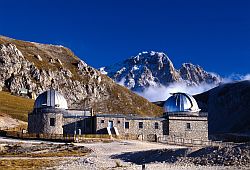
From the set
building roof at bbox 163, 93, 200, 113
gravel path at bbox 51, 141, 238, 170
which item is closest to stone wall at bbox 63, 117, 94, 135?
gravel path at bbox 51, 141, 238, 170

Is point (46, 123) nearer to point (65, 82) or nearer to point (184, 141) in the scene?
point (184, 141)

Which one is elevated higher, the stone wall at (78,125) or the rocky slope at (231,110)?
the rocky slope at (231,110)

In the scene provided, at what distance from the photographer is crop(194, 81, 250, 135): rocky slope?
489ft

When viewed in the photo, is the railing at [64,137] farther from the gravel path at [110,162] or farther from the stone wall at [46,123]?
the gravel path at [110,162]

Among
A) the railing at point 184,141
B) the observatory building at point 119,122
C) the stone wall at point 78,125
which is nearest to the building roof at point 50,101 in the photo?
the observatory building at point 119,122

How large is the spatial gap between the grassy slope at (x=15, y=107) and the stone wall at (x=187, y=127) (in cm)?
5621

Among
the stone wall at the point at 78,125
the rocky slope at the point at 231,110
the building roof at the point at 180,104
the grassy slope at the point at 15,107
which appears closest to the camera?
the stone wall at the point at 78,125

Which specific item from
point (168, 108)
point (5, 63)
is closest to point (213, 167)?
point (168, 108)

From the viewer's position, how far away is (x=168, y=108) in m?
73.9

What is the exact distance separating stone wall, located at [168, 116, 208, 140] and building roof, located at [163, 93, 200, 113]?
199 cm

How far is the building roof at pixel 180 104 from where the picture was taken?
72.4 metres

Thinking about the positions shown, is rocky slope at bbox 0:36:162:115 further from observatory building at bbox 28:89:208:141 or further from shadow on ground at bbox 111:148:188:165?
shadow on ground at bbox 111:148:188:165

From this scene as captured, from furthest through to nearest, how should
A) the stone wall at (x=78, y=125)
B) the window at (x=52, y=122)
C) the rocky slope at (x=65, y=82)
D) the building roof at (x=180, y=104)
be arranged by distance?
the rocky slope at (x=65, y=82)
the building roof at (x=180, y=104)
the stone wall at (x=78, y=125)
the window at (x=52, y=122)

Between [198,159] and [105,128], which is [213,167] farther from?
[105,128]
